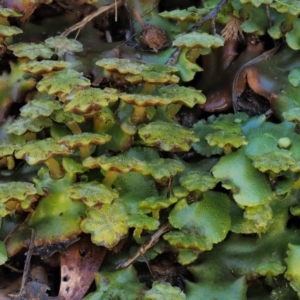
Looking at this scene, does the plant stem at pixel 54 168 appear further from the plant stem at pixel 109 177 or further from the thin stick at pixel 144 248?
the thin stick at pixel 144 248

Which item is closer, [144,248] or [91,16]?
[144,248]

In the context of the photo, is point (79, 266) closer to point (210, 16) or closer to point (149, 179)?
point (149, 179)

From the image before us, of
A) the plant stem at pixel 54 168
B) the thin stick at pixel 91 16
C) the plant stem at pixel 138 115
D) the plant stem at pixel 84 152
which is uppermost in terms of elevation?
the thin stick at pixel 91 16

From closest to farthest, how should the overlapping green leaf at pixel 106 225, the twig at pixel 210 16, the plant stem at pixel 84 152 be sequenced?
1. the overlapping green leaf at pixel 106 225
2. the plant stem at pixel 84 152
3. the twig at pixel 210 16

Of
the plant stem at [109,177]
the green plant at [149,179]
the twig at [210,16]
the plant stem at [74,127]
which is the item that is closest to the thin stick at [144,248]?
the green plant at [149,179]

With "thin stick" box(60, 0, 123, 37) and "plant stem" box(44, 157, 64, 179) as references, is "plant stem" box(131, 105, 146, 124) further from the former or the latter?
"thin stick" box(60, 0, 123, 37)

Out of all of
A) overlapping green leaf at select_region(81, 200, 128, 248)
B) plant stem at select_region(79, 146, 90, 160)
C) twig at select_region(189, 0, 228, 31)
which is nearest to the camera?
overlapping green leaf at select_region(81, 200, 128, 248)

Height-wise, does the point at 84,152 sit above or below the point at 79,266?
above

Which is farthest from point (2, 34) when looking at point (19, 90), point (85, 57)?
point (85, 57)

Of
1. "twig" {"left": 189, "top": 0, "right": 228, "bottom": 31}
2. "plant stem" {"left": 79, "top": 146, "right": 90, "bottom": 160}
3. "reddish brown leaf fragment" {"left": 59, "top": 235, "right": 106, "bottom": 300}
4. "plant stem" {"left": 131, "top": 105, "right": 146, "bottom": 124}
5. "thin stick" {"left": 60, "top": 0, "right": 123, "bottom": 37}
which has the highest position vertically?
"twig" {"left": 189, "top": 0, "right": 228, "bottom": 31}

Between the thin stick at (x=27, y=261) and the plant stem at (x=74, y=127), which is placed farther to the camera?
the plant stem at (x=74, y=127)

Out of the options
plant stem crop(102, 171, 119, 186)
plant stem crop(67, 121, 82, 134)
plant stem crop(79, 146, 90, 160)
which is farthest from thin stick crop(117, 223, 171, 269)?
plant stem crop(67, 121, 82, 134)

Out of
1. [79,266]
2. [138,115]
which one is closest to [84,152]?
[138,115]
